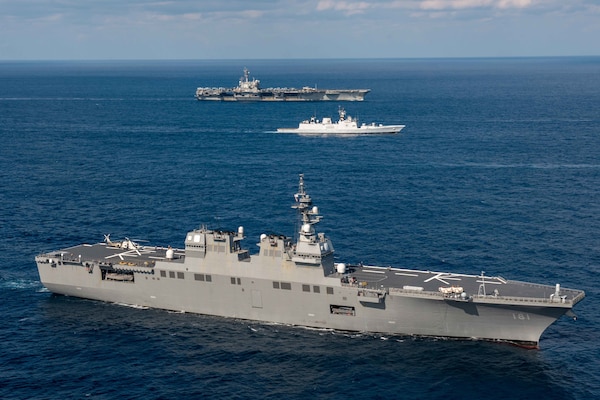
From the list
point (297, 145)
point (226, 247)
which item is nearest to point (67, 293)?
point (226, 247)

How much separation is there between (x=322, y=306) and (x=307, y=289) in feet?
5.76

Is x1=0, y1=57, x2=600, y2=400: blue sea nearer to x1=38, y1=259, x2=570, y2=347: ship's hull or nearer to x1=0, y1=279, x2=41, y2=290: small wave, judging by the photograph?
x1=0, y1=279, x2=41, y2=290: small wave

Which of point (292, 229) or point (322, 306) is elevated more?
point (292, 229)

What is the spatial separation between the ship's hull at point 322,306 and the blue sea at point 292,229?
118 cm

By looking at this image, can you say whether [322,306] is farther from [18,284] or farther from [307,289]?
[18,284]

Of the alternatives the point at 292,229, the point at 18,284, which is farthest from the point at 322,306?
the point at 18,284

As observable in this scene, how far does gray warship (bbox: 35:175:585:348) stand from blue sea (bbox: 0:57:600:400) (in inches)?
55.0

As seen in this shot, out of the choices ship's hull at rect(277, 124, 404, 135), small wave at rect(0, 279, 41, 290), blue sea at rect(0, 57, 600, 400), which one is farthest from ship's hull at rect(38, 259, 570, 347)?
ship's hull at rect(277, 124, 404, 135)

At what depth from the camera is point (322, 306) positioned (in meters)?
54.4

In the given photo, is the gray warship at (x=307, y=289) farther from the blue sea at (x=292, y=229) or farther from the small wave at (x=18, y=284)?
the small wave at (x=18, y=284)

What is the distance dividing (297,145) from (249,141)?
36.7 ft

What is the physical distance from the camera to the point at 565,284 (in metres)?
61.2

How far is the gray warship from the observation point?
168ft

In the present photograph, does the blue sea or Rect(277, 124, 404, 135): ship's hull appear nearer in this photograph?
the blue sea
